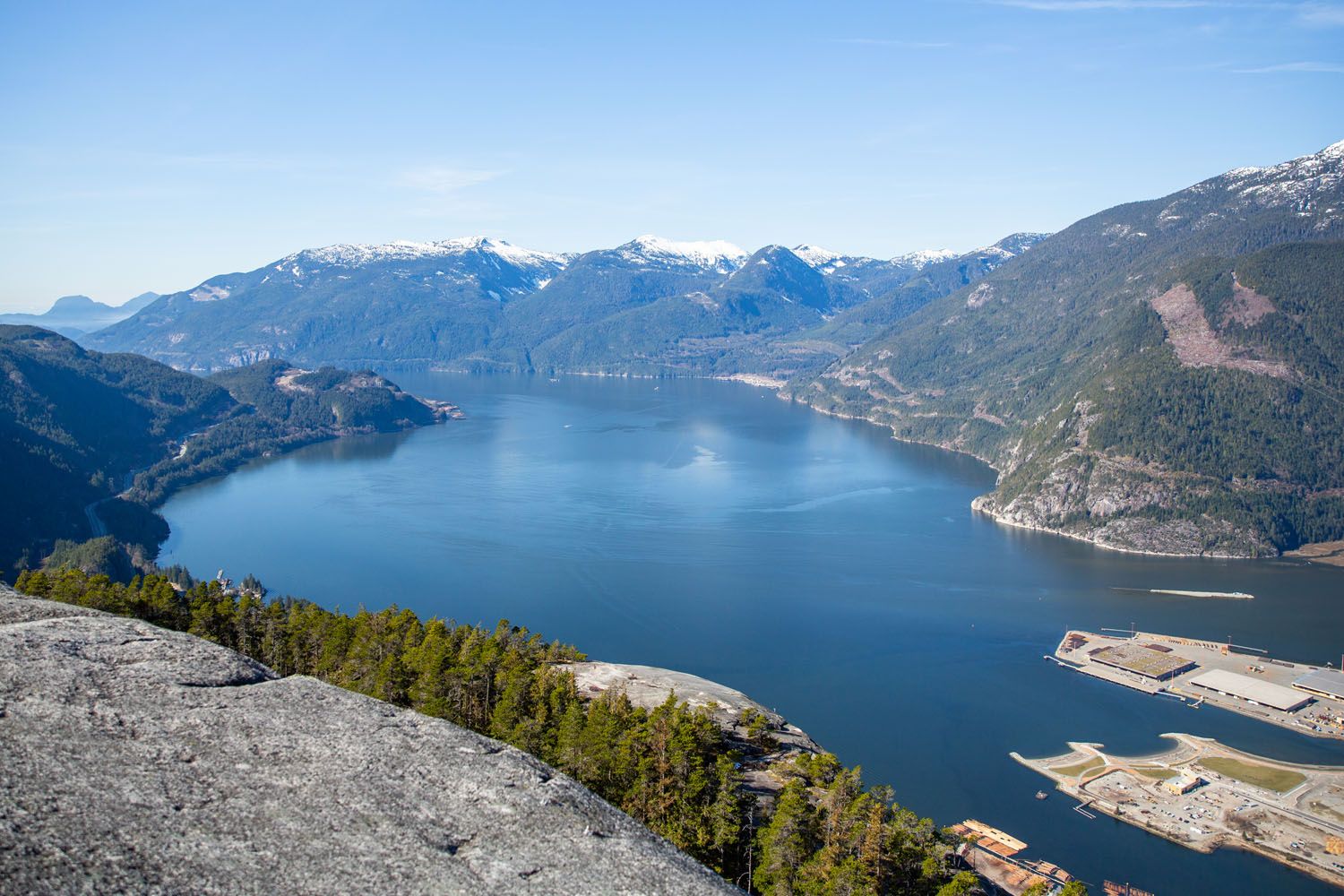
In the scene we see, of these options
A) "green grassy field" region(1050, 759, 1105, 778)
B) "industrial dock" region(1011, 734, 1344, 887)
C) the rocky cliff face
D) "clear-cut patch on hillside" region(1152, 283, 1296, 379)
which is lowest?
"industrial dock" region(1011, 734, 1344, 887)

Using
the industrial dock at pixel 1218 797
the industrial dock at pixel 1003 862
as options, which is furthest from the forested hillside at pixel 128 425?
the industrial dock at pixel 1218 797

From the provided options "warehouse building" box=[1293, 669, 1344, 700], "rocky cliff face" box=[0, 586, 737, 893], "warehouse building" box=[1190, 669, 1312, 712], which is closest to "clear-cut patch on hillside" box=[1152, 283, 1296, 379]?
"warehouse building" box=[1293, 669, 1344, 700]

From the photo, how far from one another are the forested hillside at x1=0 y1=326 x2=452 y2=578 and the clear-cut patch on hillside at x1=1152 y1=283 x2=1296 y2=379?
133 m

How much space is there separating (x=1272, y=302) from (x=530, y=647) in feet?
423

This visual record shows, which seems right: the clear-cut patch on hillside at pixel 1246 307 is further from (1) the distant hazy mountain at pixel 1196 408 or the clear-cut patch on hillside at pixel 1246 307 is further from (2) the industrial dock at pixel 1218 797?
(2) the industrial dock at pixel 1218 797

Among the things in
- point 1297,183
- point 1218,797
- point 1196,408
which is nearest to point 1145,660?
point 1218,797

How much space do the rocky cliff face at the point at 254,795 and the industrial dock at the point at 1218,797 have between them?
4100cm

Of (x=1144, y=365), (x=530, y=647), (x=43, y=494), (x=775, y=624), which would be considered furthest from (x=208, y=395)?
(x=1144, y=365)

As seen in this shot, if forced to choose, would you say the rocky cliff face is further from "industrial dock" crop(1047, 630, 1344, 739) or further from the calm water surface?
"industrial dock" crop(1047, 630, 1344, 739)

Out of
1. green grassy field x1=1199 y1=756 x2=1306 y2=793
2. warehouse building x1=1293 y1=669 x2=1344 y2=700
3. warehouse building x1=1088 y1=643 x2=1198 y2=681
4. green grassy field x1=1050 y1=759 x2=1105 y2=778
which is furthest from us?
warehouse building x1=1088 y1=643 x2=1198 y2=681

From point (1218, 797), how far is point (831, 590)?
33860 mm

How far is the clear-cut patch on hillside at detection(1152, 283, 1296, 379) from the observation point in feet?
387

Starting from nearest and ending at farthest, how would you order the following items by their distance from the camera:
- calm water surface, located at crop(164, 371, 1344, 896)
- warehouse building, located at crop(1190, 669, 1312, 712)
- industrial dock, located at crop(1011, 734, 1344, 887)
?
industrial dock, located at crop(1011, 734, 1344, 887), calm water surface, located at crop(164, 371, 1344, 896), warehouse building, located at crop(1190, 669, 1312, 712)

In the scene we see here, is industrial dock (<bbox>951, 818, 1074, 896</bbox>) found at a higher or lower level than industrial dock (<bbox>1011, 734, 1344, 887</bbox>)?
higher
